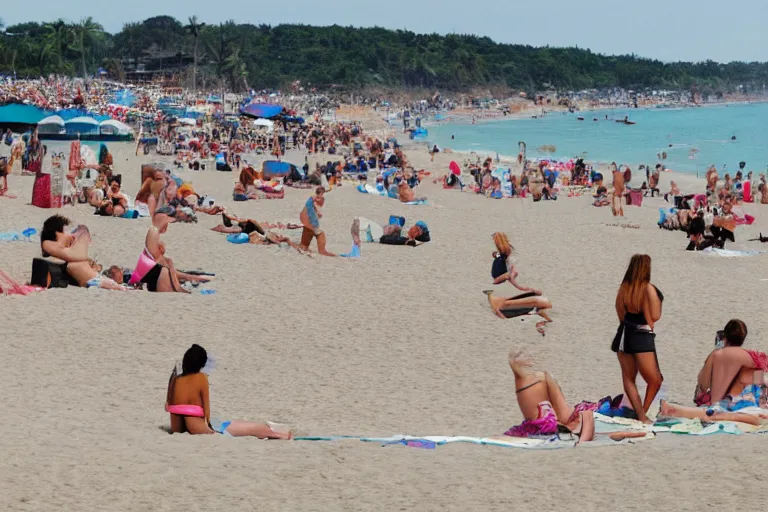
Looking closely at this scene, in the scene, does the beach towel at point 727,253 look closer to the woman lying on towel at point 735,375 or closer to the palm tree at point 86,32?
the woman lying on towel at point 735,375

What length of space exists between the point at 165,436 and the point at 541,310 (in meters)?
4.78

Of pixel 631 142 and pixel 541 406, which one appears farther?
pixel 631 142

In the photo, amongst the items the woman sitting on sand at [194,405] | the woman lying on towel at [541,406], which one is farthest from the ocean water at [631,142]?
the woman sitting on sand at [194,405]

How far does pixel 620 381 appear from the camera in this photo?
298 inches

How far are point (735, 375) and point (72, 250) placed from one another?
6.08 m

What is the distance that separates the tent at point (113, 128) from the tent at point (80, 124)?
262 mm

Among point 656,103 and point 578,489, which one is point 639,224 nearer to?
point 578,489

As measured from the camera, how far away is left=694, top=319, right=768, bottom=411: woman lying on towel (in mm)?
6094

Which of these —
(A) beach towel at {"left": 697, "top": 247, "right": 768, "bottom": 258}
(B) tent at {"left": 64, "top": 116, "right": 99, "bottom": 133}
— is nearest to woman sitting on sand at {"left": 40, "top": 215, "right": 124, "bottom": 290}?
(A) beach towel at {"left": 697, "top": 247, "right": 768, "bottom": 258}

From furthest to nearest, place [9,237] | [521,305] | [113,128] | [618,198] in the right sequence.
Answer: [113,128]
[618,198]
[9,237]
[521,305]

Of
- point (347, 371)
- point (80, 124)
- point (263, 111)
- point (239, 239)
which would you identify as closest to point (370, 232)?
point (239, 239)

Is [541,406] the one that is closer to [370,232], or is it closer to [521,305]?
[521,305]

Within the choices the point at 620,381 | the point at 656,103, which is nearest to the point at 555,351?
the point at 620,381

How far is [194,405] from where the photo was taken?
5.70m
